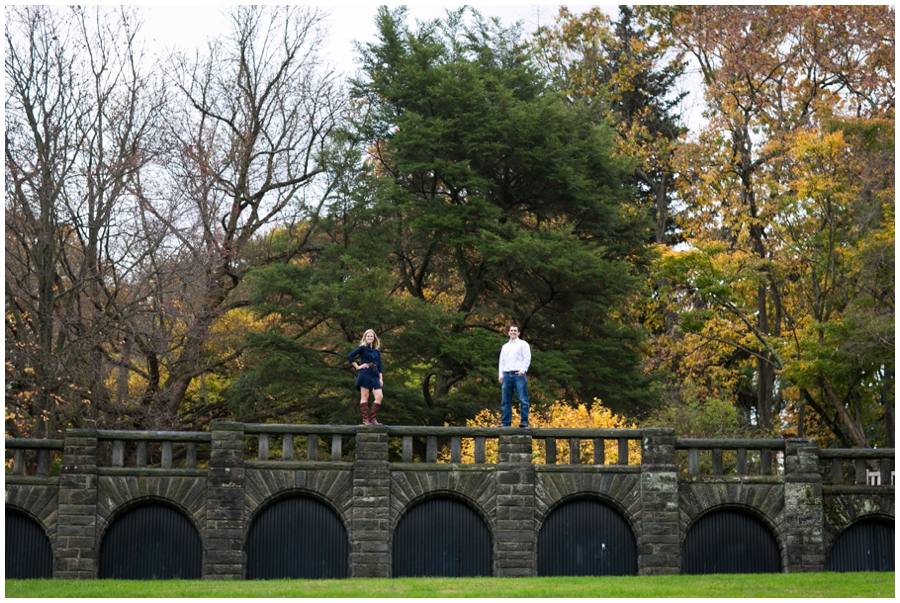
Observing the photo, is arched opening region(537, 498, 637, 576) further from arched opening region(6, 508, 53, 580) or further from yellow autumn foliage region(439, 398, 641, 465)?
arched opening region(6, 508, 53, 580)

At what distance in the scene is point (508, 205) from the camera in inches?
1379

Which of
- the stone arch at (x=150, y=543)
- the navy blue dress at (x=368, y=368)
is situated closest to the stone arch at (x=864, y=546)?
the navy blue dress at (x=368, y=368)

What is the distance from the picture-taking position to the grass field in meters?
17.4

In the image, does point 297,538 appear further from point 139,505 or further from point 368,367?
point 368,367

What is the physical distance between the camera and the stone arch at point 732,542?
21.7 metres

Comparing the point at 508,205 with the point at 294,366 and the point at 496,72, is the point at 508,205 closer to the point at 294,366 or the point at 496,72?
the point at 496,72

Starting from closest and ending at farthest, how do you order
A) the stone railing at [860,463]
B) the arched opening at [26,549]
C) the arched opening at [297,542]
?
the arched opening at [26,549]
the arched opening at [297,542]
the stone railing at [860,463]

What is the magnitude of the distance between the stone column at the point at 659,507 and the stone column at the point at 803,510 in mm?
2333

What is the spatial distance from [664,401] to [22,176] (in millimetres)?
20177

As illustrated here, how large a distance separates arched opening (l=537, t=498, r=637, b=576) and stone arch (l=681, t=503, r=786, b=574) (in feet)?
4.03

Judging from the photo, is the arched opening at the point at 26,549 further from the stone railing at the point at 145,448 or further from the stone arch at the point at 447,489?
the stone arch at the point at 447,489

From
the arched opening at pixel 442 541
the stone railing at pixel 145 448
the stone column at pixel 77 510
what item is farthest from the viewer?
the arched opening at pixel 442 541

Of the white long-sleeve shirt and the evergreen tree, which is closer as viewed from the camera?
the white long-sleeve shirt

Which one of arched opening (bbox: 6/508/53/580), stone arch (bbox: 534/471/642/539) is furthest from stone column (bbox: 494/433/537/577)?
arched opening (bbox: 6/508/53/580)
